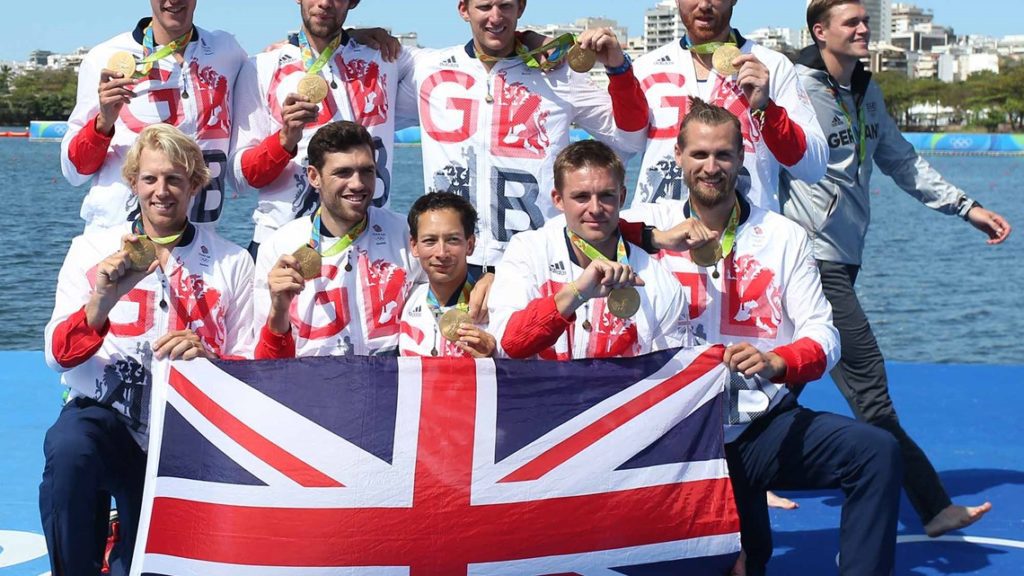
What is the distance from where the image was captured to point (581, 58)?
458 cm

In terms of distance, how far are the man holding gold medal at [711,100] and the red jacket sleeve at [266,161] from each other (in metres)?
1.34

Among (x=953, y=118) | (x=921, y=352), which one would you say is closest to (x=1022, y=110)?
(x=953, y=118)

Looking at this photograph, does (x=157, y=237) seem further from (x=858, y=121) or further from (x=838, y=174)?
(x=858, y=121)

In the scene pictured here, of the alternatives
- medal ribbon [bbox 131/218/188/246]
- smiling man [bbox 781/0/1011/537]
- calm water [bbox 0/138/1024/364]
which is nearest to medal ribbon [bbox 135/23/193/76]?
medal ribbon [bbox 131/218/188/246]

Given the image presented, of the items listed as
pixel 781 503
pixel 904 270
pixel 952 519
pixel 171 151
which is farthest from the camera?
pixel 904 270

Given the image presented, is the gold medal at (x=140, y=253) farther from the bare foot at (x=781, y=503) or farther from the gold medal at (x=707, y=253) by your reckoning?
the bare foot at (x=781, y=503)

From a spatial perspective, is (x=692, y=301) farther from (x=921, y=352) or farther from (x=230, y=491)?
(x=921, y=352)

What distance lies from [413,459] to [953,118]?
9184 cm

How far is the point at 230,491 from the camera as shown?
367cm

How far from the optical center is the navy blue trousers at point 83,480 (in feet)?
12.5

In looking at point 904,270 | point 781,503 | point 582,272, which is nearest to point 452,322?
point 582,272

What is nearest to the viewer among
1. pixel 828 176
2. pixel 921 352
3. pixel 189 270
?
pixel 189 270

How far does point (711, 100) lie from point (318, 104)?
4.94 feet

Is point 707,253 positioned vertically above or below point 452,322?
above
